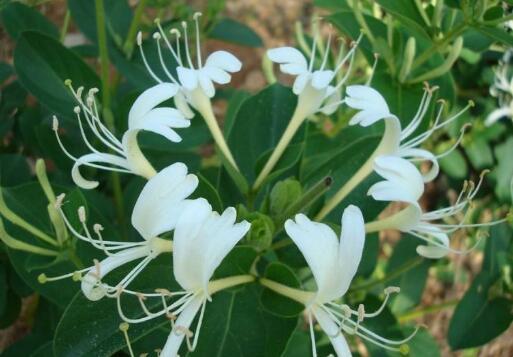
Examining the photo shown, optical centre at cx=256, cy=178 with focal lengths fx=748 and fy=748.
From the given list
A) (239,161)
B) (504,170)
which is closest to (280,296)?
(239,161)

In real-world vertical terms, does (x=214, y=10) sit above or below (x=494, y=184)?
above

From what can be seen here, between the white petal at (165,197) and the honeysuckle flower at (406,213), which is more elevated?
the white petal at (165,197)

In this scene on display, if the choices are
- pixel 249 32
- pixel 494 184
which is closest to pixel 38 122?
pixel 249 32

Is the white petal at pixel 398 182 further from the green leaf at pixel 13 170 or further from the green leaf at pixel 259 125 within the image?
the green leaf at pixel 13 170

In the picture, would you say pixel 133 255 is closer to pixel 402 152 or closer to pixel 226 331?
pixel 226 331

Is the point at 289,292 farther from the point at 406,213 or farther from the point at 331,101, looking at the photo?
the point at 331,101

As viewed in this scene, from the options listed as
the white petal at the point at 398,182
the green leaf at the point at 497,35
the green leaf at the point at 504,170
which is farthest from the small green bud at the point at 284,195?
the green leaf at the point at 504,170
